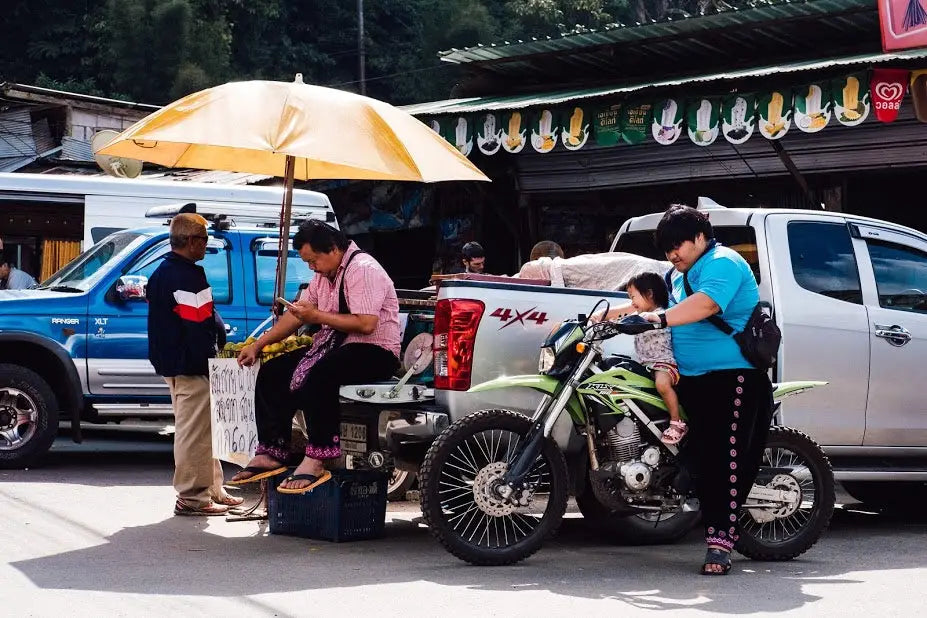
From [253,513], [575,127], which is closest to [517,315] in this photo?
[253,513]

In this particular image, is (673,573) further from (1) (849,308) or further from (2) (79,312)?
(2) (79,312)

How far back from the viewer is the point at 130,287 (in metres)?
10.9

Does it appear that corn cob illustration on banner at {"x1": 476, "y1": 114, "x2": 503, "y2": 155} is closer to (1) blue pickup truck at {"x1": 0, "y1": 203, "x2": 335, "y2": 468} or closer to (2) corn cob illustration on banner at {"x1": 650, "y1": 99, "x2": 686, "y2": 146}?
(2) corn cob illustration on banner at {"x1": 650, "y1": 99, "x2": 686, "y2": 146}

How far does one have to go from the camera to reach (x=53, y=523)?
7.87 metres

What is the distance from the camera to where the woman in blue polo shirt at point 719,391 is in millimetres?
6676

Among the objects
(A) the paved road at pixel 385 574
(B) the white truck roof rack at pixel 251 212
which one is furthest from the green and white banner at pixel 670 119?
(A) the paved road at pixel 385 574

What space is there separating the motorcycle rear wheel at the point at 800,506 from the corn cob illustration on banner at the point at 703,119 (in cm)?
628

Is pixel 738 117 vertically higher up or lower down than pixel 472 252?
higher up

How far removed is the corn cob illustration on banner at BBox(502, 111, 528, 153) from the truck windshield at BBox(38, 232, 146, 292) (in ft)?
14.8

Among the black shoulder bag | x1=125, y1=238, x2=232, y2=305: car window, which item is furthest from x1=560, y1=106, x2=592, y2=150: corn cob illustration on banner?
the black shoulder bag

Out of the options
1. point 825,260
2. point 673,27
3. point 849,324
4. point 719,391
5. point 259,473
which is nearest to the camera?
point 719,391

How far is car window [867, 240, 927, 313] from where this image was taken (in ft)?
27.5

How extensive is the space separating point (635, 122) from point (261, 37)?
3129 centimetres

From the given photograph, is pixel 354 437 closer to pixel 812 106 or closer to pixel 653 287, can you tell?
pixel 653 287
